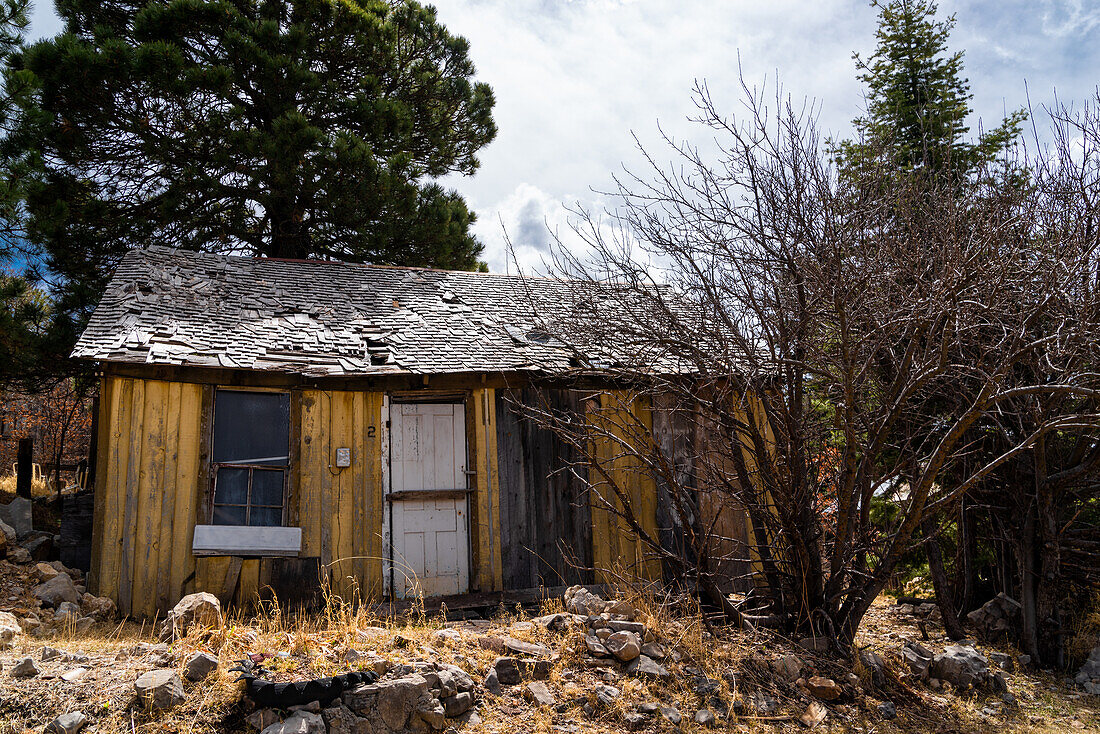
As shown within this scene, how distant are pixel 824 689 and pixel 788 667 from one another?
30cm

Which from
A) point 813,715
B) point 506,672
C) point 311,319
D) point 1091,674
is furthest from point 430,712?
point 1091,674

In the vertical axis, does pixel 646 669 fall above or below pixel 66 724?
below

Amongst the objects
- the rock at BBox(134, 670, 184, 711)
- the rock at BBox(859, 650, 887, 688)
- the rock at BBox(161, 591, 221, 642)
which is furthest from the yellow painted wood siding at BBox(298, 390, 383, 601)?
the rock at BBox(859, 650, 887, 688)

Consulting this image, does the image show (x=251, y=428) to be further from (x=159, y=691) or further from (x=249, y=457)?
(x=159, y=691)

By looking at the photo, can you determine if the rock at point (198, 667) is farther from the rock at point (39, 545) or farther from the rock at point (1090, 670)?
the rock at point (1090, 670)

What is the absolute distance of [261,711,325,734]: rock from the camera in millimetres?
4417

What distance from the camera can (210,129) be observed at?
13469 millimetres

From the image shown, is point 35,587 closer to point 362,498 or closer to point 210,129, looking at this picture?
point 362,498

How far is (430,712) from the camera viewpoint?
15.7 feet

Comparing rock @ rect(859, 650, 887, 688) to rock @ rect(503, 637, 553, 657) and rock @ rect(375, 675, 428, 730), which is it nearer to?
rock @ rect(503, 637, 553, 657)

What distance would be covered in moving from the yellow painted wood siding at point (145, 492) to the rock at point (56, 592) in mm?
199

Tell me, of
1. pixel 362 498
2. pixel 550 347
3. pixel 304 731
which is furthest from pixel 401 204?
pixel 304 731

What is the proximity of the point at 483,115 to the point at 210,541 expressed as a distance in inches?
479

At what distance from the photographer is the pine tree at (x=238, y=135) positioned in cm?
1288
